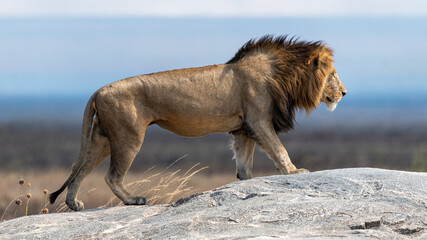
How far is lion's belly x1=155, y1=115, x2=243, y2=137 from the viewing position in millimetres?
7102

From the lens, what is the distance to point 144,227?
5520 mm

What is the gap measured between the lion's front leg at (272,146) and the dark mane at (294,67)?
27 cm

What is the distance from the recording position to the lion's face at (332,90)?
7762mm

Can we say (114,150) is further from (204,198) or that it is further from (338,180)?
(338,180)

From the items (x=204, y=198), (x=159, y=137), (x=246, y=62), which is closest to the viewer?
(x=204, y=198)

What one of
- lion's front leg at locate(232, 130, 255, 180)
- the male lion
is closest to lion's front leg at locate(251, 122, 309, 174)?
the male lion

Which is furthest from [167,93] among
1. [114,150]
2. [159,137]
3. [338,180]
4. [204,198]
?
[159,137]

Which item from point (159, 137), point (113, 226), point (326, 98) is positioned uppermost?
point (326, 98)

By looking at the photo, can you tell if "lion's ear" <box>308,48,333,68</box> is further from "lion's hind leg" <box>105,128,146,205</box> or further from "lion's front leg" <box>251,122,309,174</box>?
"lion's hind leg" <box>105,128,146,205</box>

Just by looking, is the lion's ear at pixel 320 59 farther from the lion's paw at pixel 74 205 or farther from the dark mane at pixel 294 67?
the lion's paw at pixel 74 205

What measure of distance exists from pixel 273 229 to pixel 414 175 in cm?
174

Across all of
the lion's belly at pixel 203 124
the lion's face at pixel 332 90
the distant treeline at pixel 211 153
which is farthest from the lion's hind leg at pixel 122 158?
the distant treeline at pixel 211 153

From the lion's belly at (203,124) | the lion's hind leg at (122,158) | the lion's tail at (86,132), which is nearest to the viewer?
the lion's hind leg at (122,158)

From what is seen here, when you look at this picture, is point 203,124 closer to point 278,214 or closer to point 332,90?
point 332,90
